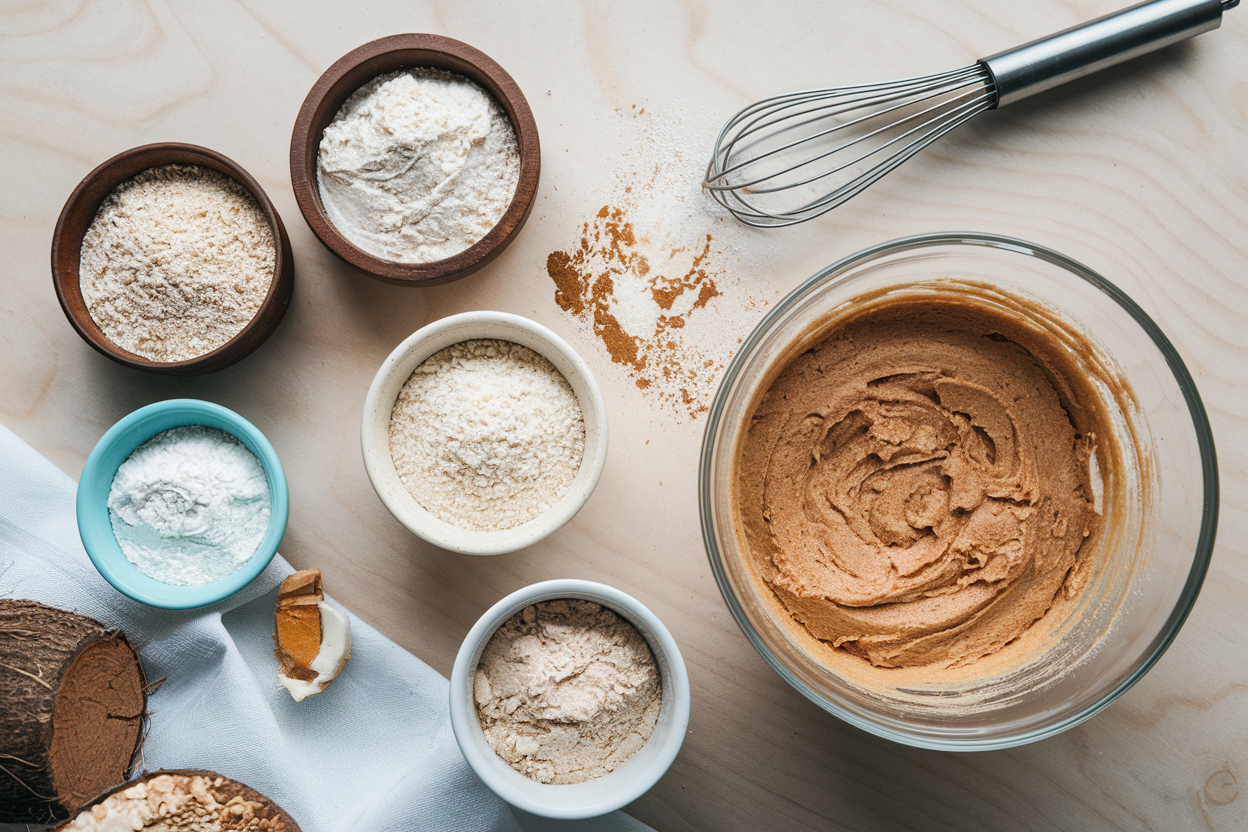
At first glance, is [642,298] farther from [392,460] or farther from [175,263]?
[175,263]

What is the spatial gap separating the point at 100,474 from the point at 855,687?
109 centimetres

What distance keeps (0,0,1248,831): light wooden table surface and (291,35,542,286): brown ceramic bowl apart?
0.10 metres

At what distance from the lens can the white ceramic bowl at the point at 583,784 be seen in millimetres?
1041

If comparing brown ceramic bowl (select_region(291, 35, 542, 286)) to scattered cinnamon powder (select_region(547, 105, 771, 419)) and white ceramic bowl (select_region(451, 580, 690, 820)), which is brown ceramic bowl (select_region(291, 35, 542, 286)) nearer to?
scattered cinnamon powder (select_region(547, 105, 771, 419))

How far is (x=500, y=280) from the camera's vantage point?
1209 mm

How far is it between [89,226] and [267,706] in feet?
2.46

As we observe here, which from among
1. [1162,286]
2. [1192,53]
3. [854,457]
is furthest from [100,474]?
[1192,53]

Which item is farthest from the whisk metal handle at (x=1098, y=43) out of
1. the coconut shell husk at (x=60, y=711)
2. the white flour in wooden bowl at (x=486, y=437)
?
the coconut shell husk at (x=60, y=711)

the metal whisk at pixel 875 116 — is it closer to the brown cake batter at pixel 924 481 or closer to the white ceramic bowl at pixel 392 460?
the brown cake batter at pixel 924 481

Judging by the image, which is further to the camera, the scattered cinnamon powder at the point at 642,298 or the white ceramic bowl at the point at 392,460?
the scattered cinnamon powder at the point at 642,298

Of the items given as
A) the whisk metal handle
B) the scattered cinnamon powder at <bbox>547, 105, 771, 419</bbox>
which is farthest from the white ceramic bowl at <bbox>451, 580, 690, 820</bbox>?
the whisk metal handle

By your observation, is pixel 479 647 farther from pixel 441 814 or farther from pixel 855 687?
pixel 855 687

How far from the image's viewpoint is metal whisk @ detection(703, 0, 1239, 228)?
1119 millimetres

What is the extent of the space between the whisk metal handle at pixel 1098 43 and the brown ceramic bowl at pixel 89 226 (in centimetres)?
105
